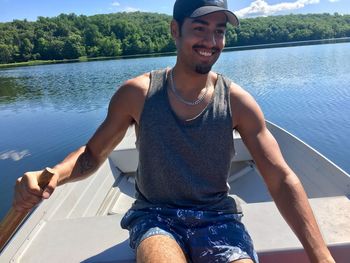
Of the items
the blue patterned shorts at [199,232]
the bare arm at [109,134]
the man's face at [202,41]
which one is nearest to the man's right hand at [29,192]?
the bare arm at [109,134]

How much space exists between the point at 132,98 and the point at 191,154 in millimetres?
399

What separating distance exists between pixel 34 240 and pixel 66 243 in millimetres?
218

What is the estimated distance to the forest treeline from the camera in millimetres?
62375

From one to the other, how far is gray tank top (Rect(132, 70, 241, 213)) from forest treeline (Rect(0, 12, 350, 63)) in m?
58.9

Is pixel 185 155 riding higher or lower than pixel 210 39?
lower

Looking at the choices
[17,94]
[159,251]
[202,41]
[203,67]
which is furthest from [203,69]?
[17,94]

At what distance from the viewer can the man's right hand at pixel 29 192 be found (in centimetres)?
152

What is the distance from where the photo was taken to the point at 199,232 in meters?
1.67

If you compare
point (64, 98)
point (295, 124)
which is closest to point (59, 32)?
point (64, 98)

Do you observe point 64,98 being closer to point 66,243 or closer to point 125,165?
point 125,165

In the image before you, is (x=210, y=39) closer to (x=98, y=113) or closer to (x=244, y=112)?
(x=244, y=112)

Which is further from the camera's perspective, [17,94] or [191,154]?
[17,94]

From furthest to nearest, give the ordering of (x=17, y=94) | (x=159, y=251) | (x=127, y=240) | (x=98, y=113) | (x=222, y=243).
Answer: (x=17, y=94) → (x=98, y=113) → (x=127, y=240) → (x=222, y=243) → (x=159, y=251)

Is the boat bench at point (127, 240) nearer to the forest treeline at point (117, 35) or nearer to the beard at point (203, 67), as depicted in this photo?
the beard at point (203, 67)
